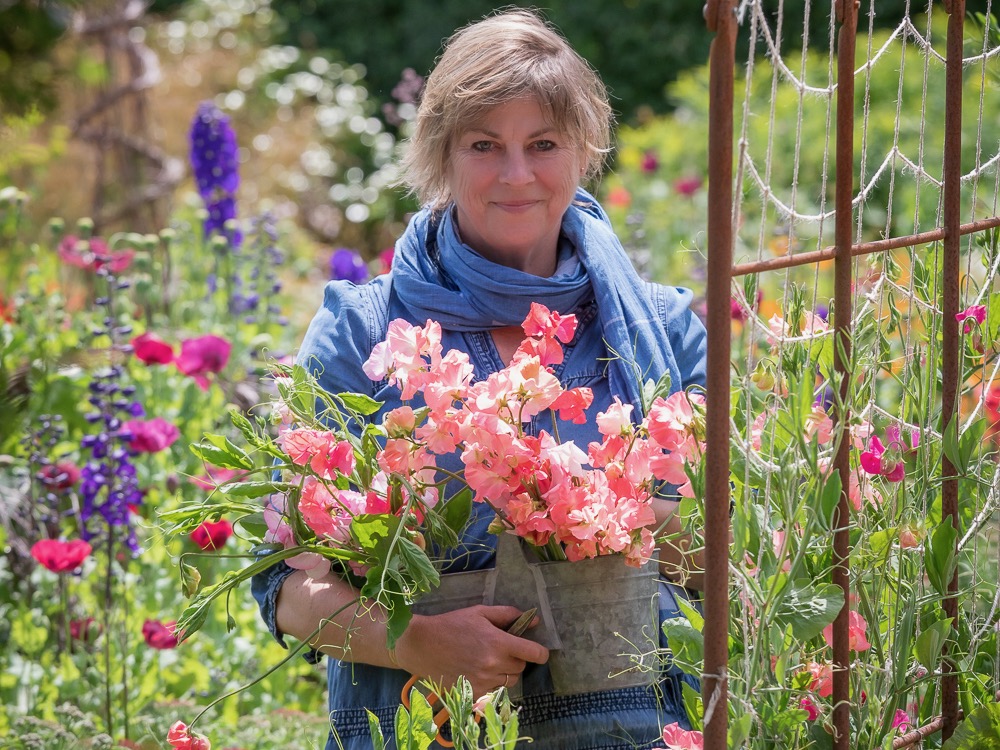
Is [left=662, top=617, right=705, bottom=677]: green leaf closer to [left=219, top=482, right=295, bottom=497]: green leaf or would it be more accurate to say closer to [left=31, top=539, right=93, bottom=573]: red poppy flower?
[left=219, top=482, right=295, bottom=497]: green leaf

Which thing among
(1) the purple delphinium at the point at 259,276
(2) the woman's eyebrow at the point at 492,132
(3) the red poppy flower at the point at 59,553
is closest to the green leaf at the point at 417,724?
(2) the woman's eyebrow at the point at 492,132

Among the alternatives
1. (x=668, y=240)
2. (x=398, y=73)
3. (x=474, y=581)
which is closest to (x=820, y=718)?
(x=474, y=581)

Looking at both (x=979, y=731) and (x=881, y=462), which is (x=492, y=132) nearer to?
(x=881, y=462)

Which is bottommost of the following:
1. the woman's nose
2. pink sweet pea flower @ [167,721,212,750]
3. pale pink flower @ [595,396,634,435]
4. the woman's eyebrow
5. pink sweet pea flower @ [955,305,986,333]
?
pink sweet pea flower @ [167,721,212,750]

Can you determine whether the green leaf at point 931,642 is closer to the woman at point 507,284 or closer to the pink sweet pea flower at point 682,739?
the pink sweet pea flower at point 682,739

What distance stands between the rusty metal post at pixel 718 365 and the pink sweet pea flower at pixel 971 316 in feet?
1.41

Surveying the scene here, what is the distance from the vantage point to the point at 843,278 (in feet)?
3.44

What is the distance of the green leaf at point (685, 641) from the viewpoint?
1.04m

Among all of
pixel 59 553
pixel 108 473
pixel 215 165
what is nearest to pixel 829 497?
pixel 59 553

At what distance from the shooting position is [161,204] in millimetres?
6164

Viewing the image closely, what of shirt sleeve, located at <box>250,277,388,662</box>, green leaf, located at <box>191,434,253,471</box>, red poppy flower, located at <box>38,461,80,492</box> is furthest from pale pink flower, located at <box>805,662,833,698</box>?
red poppy flower, located at <box>38,461,80,492</box>

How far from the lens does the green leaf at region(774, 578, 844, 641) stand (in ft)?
3.22

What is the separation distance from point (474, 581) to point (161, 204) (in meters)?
5.29

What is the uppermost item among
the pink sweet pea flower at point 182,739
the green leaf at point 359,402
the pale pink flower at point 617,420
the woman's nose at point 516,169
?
the woman's nose at point 516,169
